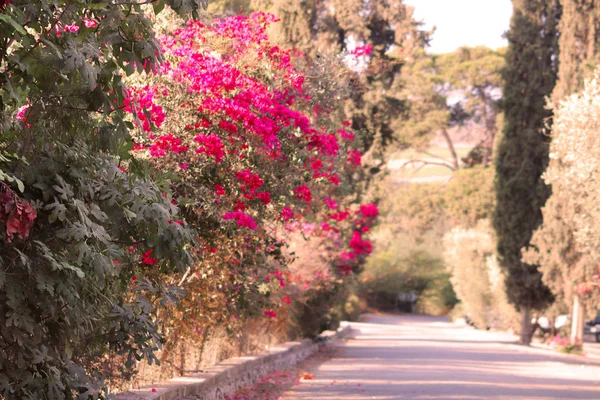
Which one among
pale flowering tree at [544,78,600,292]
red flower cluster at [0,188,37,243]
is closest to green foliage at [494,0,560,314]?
pale flowering tree at [544,78,600,292]

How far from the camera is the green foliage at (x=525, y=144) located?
32.3m

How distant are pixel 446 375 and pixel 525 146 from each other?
52.3 feet

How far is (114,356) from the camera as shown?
9.77m

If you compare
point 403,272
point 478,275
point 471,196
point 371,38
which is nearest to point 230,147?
point 371,38

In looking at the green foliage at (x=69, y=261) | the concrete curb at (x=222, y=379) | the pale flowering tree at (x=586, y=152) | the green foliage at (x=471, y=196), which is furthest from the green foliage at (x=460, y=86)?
the green foliage at (x=69, y=261)

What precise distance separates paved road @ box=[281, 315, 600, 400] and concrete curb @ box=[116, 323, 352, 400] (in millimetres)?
711

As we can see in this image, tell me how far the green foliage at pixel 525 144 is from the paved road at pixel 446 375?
311 centimetres

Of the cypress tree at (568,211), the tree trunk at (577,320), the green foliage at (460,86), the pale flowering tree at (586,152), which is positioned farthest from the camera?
the green foliage at (460,86)

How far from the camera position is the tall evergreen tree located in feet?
106

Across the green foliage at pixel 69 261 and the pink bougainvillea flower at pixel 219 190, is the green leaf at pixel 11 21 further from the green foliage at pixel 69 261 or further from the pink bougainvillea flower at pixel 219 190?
the pink bougainvillea flower at pixel 219 190

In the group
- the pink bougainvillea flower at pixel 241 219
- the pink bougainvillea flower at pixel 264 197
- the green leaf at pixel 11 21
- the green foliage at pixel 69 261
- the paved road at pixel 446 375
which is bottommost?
the paved road at pixel 446 375

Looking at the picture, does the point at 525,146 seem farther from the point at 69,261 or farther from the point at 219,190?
the point at 69,261

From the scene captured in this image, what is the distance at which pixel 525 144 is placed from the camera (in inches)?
1280

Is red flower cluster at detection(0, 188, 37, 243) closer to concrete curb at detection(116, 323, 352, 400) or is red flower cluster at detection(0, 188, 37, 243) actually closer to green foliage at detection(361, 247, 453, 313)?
concrete curb at detection(116, 323, 352, 400)
